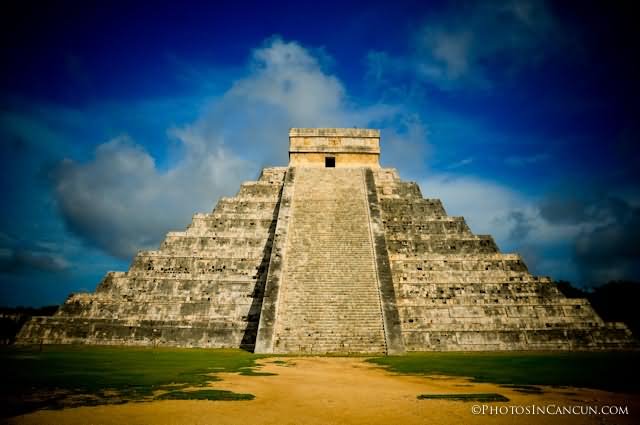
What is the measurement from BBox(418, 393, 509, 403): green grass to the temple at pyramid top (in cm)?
1677

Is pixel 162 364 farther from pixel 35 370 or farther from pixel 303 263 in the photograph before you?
pixel 303 263

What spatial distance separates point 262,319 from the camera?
447 inches

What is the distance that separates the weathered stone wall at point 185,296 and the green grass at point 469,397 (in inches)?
315

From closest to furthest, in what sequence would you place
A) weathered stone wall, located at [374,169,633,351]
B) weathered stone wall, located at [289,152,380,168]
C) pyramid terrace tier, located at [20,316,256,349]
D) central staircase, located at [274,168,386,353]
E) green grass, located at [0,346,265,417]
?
green grass, located at [0,346,265,417] → central staircase, located at [274,168,386,353] → weathered stone wall, located at [374,169,633,351] → pyramid terrace tier, located at [20,316,256,349] → weathered stone wall, located at [289,152,380,168]

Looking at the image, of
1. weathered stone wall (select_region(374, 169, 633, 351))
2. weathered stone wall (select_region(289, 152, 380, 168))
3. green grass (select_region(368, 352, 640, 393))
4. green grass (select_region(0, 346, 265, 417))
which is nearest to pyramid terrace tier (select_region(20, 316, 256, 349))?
green grass (select_region(0, 346, 265, 417))

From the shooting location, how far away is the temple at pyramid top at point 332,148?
2127cm

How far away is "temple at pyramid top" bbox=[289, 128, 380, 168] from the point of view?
→ 69.8 ft

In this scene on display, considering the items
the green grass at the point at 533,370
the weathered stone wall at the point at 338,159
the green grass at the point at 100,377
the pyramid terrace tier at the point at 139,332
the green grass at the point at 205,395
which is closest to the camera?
the green grass at the point at 100,377

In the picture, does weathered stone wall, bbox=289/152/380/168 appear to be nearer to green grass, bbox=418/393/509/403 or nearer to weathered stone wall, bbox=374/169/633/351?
weathered stone wall, bbox=374/169/633/351

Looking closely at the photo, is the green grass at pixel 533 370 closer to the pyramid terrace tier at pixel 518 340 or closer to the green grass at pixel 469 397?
the green grass at pixel 469 397

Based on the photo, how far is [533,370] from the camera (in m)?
7.55

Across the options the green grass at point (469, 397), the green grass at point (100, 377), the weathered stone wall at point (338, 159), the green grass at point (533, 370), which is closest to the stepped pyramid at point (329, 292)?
the green grass at point (533, 370)

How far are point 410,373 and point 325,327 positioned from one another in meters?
4.16

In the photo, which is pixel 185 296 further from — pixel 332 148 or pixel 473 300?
pixel 332 148
